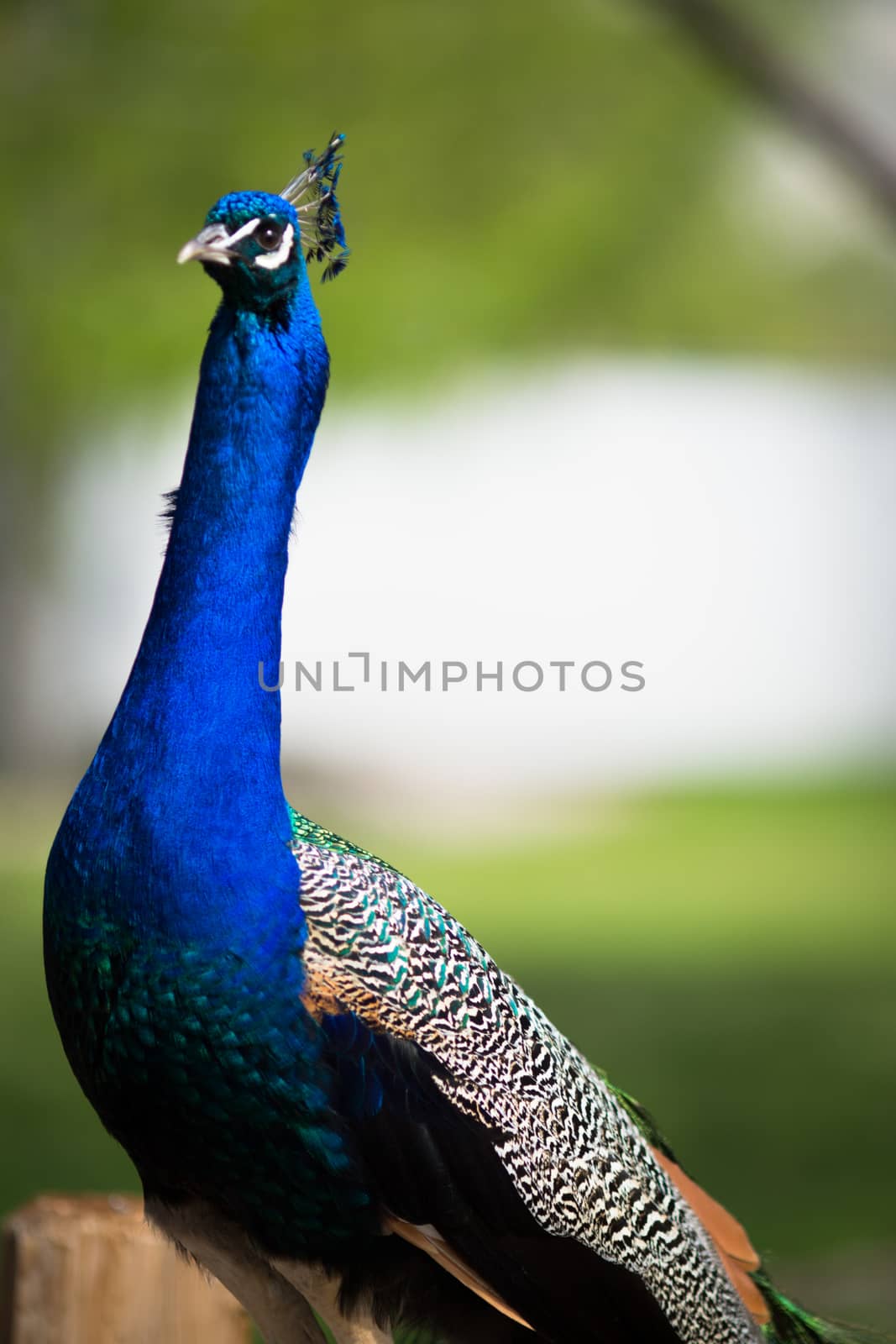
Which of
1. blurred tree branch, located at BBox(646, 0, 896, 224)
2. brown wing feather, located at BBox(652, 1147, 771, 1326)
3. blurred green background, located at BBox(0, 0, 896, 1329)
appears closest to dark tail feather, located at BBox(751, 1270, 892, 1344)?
brown wing feather, located at BBox(652, 1147, 771, 1326)

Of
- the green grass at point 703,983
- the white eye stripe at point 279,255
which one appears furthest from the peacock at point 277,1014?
the green grass at point 703,983

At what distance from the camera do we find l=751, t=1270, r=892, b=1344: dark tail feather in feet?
5.12

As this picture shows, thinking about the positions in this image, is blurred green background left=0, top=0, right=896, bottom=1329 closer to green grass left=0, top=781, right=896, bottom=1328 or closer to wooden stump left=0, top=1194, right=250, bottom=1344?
green grass left=0, top=781, right=896, bottom=1328

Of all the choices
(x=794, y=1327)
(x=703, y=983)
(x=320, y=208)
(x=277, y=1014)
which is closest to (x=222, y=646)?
(x=277, y=1014)

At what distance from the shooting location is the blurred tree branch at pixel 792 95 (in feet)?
10.1

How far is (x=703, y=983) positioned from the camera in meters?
4.74

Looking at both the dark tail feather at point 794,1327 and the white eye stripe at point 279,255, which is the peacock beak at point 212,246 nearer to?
the white eye stripe at point 279,255

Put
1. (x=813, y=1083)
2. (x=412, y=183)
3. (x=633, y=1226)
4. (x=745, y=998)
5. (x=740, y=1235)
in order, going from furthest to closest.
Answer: (x=412, y=183) < (x=745, y=998) < (x=813, y=1083) < (x=740, y=1235) < (x=633, y=1226)

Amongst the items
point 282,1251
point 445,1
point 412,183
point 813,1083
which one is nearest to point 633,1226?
point 282,1251

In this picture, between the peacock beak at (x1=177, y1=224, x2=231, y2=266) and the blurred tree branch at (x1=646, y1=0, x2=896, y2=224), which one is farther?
the blurred tree branch at (x1=646, y1=0, x2=896, y2=224)

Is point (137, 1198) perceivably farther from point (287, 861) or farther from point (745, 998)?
point (745, 998)

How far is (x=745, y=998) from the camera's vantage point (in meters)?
4.61

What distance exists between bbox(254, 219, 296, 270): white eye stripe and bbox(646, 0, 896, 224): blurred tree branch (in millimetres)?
2162

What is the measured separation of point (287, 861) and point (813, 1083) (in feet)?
9.77
